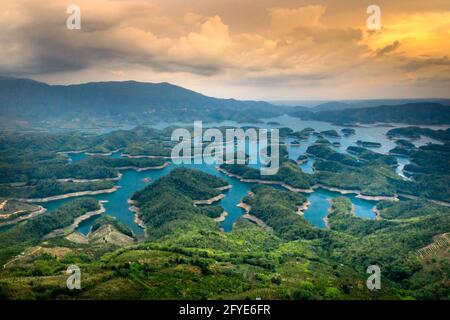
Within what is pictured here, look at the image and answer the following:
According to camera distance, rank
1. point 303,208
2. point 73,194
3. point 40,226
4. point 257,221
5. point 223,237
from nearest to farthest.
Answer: point 223,237 → point 40,226 → point 257,221 → point 303,208 → point 73,194

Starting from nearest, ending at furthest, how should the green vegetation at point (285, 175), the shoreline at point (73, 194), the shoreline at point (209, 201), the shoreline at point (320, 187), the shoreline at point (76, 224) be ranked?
the shoreline at point (76, 224)
the shoreline at point (209, 201)
the shoreline at point (73, 194)
the shoreline at point (320, 187)
the green vegetation at point (285, 175)

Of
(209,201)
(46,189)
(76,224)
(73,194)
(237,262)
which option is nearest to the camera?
(237,262)

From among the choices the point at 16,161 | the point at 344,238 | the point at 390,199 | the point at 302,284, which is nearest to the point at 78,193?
the point at 16,161

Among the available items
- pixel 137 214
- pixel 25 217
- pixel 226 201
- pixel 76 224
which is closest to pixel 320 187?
pixel 226 201

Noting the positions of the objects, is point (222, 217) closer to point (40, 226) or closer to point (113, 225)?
point (113, 225)

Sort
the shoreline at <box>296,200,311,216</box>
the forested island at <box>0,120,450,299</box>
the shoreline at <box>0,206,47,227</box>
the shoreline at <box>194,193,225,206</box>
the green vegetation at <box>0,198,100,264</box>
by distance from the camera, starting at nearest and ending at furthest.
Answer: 1. the forested island at <box>0,120,450,299</box>
2. the green vegetation at <box>0,198,100,264</box>
3. the shoreline at <box>0,206,47,227</box>
4. the shoreline at <box>296,200,311,216</box>
5. the shoreline at <box>194,193,225,206</box>

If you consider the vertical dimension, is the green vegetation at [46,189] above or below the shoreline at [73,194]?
above

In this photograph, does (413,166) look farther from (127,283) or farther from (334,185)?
(127,283)

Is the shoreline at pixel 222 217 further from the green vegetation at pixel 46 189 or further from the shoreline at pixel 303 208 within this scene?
the green vegetation at pixel 46 189

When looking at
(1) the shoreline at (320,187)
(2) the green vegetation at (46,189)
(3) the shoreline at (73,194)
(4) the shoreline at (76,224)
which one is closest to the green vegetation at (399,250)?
(1) the shoreline at (320,187)

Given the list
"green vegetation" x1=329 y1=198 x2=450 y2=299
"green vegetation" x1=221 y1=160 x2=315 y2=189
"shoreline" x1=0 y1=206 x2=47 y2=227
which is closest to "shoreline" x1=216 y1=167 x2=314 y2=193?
"green vegetation" x1=221 y1=160 x2=315 y2=189

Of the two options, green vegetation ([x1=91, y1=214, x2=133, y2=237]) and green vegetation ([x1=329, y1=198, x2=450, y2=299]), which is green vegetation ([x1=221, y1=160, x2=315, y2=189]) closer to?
green vegetation ([x1=329, y1=198, x2=450, y2=299])
